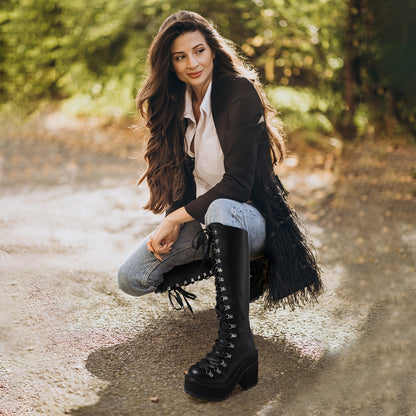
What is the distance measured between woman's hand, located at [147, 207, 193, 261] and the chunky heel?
623 mm

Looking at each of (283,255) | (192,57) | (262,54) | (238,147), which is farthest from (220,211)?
(262,54)

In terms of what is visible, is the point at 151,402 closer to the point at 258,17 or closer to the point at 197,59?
the point at 197,59

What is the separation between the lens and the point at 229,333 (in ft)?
7.37

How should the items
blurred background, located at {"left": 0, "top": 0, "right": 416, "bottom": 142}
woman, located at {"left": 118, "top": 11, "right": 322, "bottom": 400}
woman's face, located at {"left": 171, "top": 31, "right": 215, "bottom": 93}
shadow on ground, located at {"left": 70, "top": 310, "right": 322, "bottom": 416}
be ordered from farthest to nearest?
blurred background, located at {"left": 0, "top": 0, "right": 416, "bottom": 142}, woman's face, located at {"left": 171, "top": 31, "right": 215, "bottom": 93}, woman, located at {"left": 118, "top": 11, "right": 322, "bottom": 400}, shadow on ground, located at {"left": 70, "top": 310, "right": 322, "bottom": 416}

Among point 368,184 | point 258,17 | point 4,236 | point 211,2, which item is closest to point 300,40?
point 258,17

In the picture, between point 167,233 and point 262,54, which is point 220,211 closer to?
point 167,233

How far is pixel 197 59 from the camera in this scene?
2553mm

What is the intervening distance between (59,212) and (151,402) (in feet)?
8.34

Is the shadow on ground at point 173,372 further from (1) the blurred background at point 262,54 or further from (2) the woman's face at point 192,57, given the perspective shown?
(1) the blurred background at point 262,54

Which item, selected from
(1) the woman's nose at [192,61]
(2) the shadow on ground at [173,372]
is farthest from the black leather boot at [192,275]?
(1) the woman's nose at [192,61]

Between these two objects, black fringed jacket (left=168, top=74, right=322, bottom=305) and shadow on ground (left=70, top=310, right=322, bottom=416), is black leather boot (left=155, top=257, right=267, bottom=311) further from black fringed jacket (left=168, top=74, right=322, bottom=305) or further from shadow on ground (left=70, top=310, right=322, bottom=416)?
shadow on ground (left=70, top=310, right=322, bottom=416)

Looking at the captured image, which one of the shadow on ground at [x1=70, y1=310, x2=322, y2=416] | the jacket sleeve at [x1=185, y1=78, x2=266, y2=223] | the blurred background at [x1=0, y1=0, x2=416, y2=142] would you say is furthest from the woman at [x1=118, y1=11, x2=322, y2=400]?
the blurred background at [x1=0, y1=0, x2=416, y2=142]

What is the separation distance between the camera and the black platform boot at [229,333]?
2191mm

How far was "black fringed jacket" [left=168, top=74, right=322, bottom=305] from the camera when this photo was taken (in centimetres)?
246
